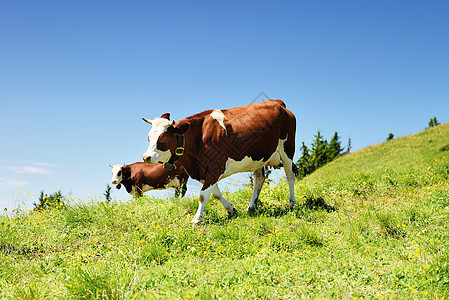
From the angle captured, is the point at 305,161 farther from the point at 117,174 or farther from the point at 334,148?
the point at 117,174

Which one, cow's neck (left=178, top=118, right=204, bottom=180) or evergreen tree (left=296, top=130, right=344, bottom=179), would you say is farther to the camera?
evergreen tree (left=296, top=130, right=344, bottom=179)

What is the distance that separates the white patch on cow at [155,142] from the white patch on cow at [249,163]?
4.74ft

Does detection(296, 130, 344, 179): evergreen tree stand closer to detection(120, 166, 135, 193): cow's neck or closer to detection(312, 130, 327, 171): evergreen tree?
detection(312, 130, 327, 171): evergreen tree

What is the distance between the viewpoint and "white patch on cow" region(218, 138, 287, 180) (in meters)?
8.50

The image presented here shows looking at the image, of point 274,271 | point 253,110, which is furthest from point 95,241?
point 253,110

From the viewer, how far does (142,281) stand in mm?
4871

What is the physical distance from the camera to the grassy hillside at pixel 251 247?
185 inches

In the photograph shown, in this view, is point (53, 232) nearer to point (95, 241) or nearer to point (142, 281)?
point (95, 241)

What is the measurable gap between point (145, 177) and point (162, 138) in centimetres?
924

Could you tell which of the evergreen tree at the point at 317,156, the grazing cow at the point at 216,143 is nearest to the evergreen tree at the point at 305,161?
the evergreen tree at the point at 317,156

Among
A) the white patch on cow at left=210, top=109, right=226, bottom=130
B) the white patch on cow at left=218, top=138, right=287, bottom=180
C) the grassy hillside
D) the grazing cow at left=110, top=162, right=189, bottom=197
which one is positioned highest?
the white patch on cow at left=210, top=109, right=226, bottom=130

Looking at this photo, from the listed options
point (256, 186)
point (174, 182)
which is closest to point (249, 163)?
point (256, 186)

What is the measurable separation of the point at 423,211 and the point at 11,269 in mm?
8098

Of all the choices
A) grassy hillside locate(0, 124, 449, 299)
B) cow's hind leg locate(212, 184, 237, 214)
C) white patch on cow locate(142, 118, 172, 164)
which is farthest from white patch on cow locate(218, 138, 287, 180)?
white patch on cow locate(142, 118, 172, 164)
